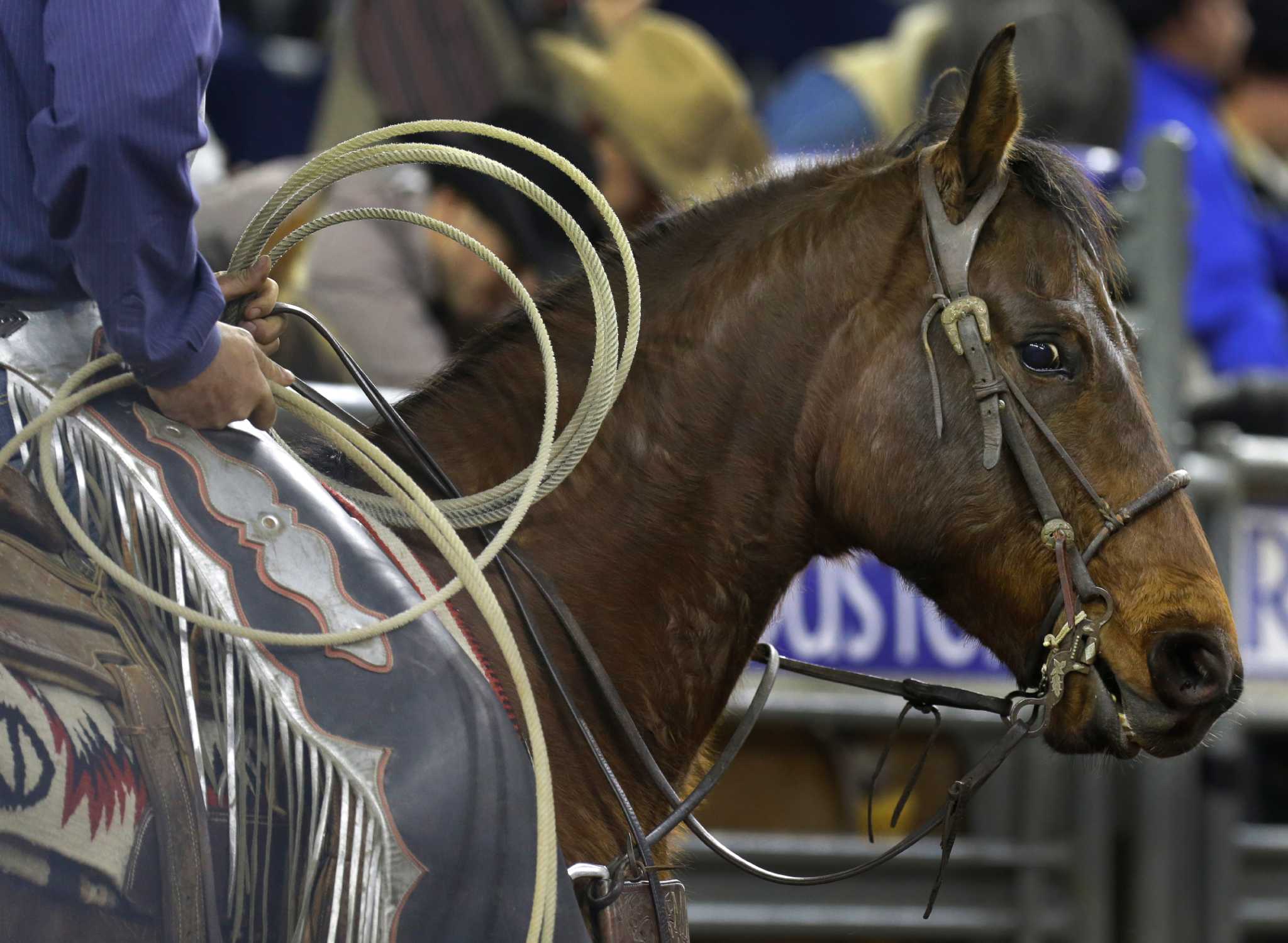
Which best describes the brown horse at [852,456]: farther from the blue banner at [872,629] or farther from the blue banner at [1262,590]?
the blue banner at [1262,590]

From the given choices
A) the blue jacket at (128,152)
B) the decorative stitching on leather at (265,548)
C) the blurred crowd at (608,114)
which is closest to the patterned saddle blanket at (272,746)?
the decorative stitching on leather at (265,548)

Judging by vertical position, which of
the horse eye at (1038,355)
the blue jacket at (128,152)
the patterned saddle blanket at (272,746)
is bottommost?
the patterned saddle blanket at (272,746)

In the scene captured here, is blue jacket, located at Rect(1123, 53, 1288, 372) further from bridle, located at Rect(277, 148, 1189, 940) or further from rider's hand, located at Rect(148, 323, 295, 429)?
rider's hand, located at Rect(148, 323, 295, 429)

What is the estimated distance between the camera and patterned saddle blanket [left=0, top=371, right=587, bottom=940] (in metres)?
1.67

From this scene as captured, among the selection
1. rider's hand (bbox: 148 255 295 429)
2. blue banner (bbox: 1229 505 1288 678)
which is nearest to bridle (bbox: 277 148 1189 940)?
rider's hand (bbox: 148 255 295 429)

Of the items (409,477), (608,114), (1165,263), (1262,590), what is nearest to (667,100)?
(608,114)

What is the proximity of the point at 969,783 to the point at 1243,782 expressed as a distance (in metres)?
3.27

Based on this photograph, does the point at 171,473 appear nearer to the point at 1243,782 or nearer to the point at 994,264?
the point at 994,264

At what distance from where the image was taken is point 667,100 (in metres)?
4.89

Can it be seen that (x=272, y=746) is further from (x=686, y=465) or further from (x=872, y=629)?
(x=872, y=629)

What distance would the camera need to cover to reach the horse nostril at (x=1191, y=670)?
2.01 m

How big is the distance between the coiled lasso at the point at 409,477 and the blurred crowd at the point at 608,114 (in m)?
1.95

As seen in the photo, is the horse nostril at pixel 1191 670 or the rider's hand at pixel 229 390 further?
the horse nostril at pixel 1191 670

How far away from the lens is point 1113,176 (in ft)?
15.6
